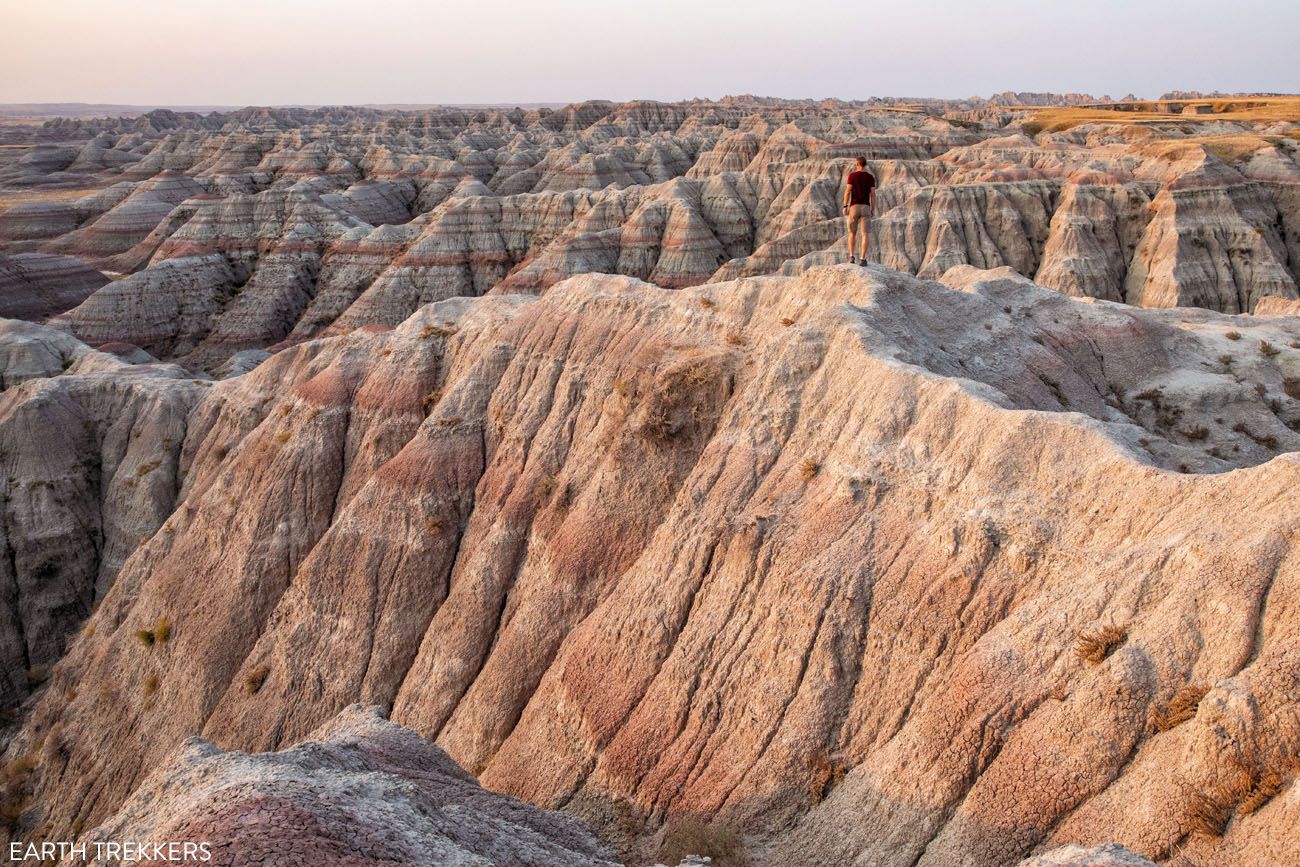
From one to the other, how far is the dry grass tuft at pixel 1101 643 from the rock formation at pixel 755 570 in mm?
32

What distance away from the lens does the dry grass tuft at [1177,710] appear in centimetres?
1191

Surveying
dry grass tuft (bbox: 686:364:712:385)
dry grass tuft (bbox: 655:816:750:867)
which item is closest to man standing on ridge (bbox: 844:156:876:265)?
dry grass tuft (bbox: 686:364:712:385)

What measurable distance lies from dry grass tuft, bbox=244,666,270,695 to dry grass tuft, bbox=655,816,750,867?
1643 centimetres

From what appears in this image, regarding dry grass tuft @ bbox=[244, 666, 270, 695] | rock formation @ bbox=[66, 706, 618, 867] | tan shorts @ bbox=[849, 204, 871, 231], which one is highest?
tan shorts @ bbox=[849, 204, 871, 231]

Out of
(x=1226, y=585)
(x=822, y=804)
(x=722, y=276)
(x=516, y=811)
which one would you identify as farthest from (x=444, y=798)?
(x=722, y=276)

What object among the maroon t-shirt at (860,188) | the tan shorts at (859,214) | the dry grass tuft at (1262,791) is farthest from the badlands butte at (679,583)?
the maroon t-shirt at (860,188)

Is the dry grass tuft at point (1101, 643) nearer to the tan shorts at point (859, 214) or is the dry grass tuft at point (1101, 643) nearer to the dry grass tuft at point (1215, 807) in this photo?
the dry grass tuft at point (1215, 807)

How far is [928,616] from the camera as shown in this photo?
625 inches

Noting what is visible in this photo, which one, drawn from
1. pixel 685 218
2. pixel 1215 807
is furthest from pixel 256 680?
pixel 685 218

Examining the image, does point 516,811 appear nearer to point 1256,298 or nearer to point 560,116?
point 1256,298

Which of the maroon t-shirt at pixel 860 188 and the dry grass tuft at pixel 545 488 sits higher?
the maroon t-shirt at pixel 860 188

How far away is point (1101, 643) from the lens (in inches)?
520

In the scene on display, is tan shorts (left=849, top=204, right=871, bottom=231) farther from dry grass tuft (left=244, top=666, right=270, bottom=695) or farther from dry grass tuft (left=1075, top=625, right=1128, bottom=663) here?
dry grass tuft (left=244, top=666, right=270, bottom=695)

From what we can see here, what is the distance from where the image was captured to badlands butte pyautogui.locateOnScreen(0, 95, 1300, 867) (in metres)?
12.4
